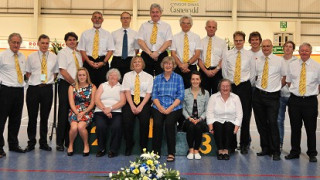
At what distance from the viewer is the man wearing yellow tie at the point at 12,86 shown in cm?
561

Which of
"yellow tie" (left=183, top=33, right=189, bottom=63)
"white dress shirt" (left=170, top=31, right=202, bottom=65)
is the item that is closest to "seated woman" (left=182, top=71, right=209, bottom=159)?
"yellow tie" (left=183, top=33, right=189, bottom=63)

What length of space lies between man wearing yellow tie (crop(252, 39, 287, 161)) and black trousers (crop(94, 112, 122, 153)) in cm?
211

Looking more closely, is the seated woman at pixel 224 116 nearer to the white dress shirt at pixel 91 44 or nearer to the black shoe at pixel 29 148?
the white dress shirt at pixel 91 44

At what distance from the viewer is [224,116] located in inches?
226

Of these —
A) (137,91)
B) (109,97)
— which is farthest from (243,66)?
(109,97)

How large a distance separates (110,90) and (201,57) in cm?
161

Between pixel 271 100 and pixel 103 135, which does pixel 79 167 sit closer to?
pixel 103 135

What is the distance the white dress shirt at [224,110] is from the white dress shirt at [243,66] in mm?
369

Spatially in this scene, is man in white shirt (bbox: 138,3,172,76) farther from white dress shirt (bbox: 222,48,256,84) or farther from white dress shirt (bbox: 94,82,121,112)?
white dress shirt (bbox: 222,48,256,84)

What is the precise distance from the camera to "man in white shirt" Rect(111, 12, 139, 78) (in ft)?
20.9

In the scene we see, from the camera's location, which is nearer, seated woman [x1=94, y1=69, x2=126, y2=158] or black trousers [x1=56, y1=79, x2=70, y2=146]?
seated woman [x1=94, y1=69, x2=126, y2=158]

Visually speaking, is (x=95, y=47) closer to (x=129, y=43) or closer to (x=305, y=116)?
(x=129, y=43)

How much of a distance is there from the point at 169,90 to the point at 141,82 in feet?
1.52

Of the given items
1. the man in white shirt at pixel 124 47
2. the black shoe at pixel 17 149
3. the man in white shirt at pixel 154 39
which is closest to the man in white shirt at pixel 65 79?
the black shoe at pixel 17 149
